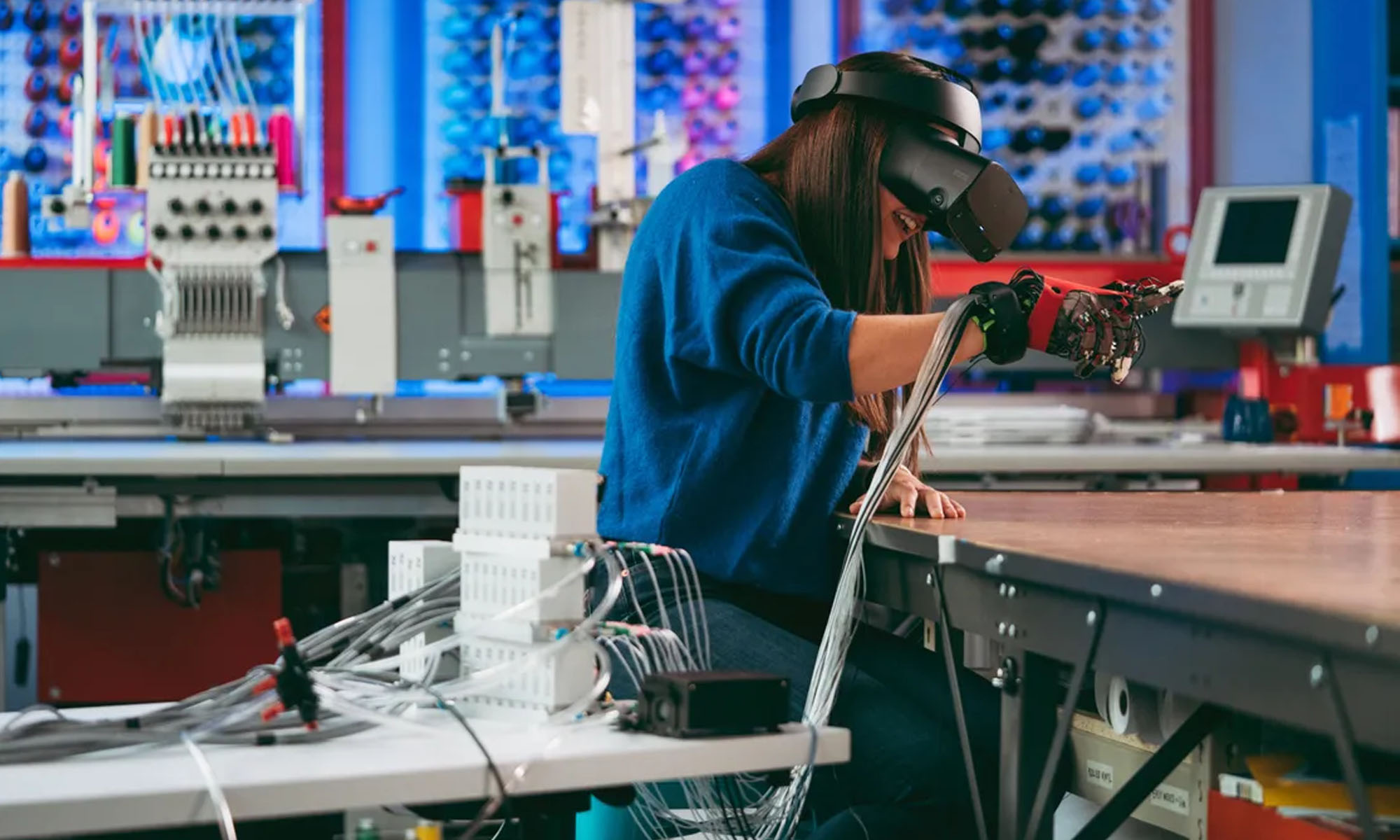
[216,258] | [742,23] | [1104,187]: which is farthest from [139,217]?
[1104,187]

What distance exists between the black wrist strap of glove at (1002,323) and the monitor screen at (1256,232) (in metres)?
3.03

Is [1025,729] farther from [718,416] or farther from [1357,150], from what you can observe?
[1357,150]

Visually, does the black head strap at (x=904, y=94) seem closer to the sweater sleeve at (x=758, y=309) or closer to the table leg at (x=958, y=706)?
the sweater sleeve at (x=758, y=309)

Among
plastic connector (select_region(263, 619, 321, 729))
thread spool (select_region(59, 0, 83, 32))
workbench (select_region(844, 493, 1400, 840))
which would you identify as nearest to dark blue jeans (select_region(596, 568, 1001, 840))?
workbench (select_region(844, 493, 1400, 840))

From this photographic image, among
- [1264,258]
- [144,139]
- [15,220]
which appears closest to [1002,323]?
[144,139]

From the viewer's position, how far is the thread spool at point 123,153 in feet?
12.8

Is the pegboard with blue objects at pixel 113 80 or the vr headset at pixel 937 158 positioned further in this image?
the pegboard with blue objects at pixel 113 80

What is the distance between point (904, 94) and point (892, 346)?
0.38 m

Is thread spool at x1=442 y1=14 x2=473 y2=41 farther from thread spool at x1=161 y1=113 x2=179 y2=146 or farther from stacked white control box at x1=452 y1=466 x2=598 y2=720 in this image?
stacked white control box at x1=452 y1=466 x2=598 y2=720

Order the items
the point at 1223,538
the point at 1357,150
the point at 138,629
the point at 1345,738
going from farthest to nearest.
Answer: the point at 1357,150
the point at 138,629
the point at 1223,538
the point at 1345,738

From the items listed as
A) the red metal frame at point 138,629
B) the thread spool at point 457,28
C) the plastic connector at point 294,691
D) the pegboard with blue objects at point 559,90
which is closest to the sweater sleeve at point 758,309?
the plastic connector at point 294,691

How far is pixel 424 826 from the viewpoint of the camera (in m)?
1.19

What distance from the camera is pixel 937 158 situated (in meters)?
1.87

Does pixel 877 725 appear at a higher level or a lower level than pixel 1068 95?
lower
